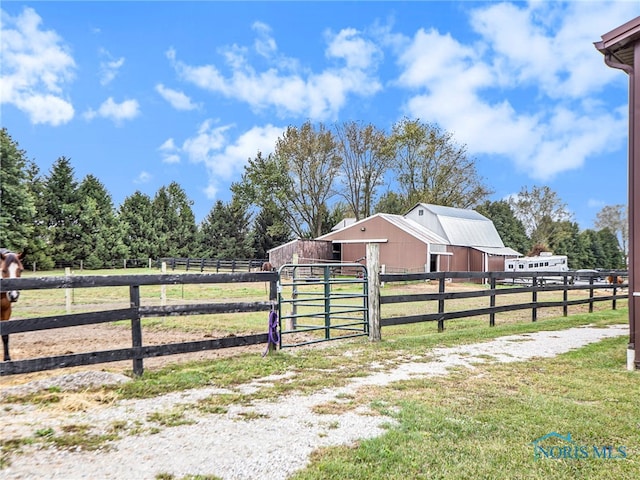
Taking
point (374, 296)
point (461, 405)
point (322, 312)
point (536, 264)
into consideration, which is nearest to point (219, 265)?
point (536, 264)

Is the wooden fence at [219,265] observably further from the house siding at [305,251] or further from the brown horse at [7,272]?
the brown horse at [7,272]

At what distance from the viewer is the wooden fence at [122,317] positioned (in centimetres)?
415

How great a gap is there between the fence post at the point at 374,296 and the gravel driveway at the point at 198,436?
2511mm

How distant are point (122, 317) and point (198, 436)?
7.04 ft

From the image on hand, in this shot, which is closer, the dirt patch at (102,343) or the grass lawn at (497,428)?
the grass lawn at (497,428)

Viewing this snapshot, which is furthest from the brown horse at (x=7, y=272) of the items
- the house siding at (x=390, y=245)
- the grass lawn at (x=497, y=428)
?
the house siding at (x=390, y=245)

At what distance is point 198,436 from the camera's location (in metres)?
3.08

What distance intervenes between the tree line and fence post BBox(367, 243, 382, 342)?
31051mm

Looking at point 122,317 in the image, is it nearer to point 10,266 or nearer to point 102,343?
point 10,266

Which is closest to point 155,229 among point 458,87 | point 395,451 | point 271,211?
point 271,211

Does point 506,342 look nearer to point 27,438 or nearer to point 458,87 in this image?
point 27,438

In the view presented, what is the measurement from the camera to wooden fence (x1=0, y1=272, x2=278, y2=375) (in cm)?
415

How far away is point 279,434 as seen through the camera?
10.3ft

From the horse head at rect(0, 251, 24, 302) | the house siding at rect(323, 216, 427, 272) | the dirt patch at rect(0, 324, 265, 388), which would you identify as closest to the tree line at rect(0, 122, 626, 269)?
the house siding at rect(323, 216, 427, 272)
